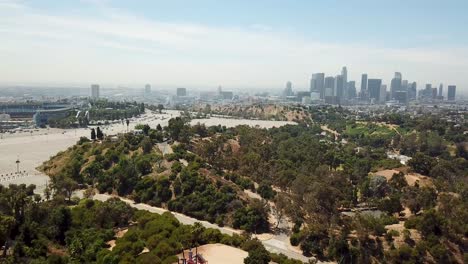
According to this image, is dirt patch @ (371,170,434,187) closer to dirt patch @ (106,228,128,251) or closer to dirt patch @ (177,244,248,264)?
dirt patch @ (177,244,248,264)

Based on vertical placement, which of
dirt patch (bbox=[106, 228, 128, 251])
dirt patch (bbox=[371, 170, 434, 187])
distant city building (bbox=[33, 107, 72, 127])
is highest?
distant city building (bbox=[33, 107, 72, 127])

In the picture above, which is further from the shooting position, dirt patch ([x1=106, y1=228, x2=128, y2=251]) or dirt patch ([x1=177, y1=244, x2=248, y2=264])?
dirt patch ([x1=106, y1=228, x2=128, y2=251])

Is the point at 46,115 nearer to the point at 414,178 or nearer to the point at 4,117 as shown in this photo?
the point at 4,117

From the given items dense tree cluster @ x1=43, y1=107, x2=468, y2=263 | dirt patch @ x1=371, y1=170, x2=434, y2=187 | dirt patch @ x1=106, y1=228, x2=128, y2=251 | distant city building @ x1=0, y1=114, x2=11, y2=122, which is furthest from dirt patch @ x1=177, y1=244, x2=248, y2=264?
distant city building @ x1=0, y1=114, x2=11, y2=122

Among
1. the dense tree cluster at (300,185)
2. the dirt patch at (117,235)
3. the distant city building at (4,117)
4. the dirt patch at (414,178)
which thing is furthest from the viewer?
the distant city building at (4,117)

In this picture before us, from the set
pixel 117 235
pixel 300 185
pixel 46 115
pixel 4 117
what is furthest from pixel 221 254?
pixel 4 117

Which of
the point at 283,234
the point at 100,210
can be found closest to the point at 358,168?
the point at 283,234

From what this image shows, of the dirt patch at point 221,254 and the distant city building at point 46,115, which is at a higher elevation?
the distant city building at point 46,115

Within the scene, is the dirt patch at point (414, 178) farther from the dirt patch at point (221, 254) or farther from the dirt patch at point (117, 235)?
the dirt patch at point (117, 235)

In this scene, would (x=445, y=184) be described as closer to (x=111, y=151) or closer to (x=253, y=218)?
(x=253, y=218)

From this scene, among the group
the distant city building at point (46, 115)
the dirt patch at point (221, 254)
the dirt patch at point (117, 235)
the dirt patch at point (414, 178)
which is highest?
the distant city building at point (46, 115)

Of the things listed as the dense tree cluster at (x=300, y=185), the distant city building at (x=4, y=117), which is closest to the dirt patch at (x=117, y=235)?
the dense tree cluster at (x=300, y=185)
